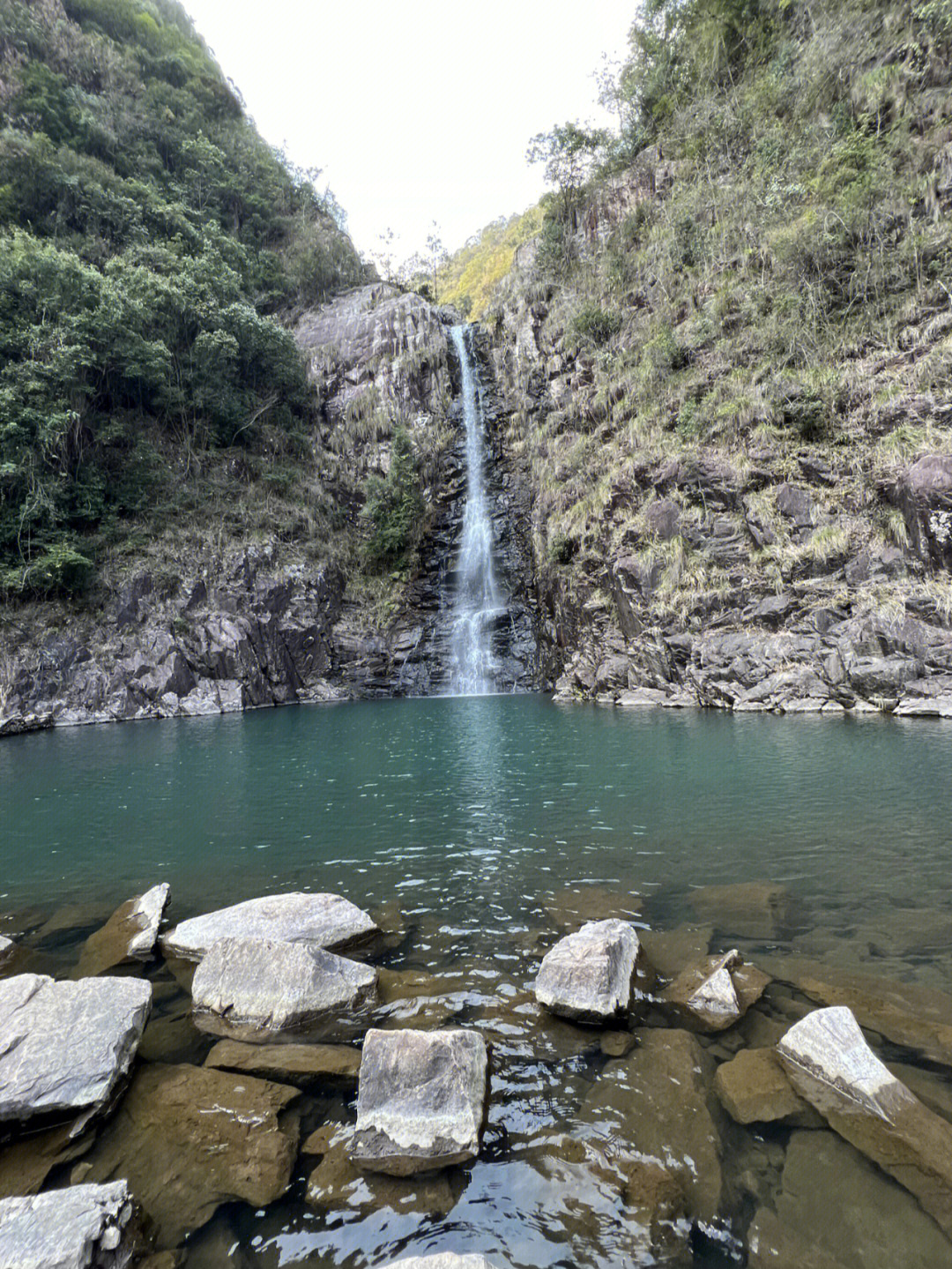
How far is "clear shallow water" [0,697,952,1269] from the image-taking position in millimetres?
2373

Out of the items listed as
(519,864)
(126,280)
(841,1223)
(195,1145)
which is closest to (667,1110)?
(841,1223)

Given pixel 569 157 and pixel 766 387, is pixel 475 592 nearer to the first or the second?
pixel 766 387

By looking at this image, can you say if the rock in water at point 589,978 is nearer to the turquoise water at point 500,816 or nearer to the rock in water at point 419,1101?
the rock in water at point 419,1101

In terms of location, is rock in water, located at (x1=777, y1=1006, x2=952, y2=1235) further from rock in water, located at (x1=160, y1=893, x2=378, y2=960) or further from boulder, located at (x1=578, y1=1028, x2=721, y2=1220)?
rock in water, located at (x1=160, y1=893, x2=378, y2=960)

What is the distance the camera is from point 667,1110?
2865 millimetres

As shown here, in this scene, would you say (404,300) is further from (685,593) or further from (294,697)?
(685,593)

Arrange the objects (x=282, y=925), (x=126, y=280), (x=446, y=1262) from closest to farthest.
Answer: (x=446, y=1262), (x=282, y=925), (x=126, y=280)

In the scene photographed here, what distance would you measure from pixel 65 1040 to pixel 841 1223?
3789 mm

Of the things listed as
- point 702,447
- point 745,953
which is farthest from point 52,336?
point 745,953

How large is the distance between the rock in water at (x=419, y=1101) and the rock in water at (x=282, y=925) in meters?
1.87

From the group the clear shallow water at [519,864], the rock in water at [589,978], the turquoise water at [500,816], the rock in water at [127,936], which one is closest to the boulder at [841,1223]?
the clear shallow water at [519,864]

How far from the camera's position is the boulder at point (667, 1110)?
252cm

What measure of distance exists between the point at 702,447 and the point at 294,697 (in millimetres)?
21850

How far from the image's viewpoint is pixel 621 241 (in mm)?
30125
